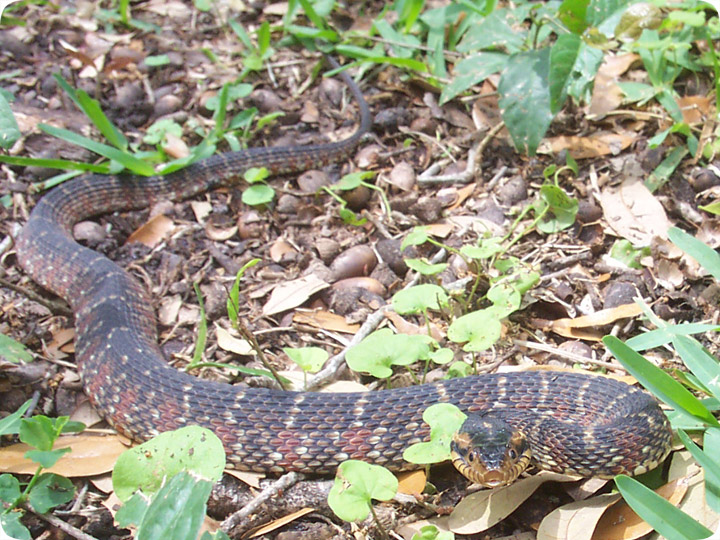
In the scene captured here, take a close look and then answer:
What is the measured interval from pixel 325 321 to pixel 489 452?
2035 millimetres

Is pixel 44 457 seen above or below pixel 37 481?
above

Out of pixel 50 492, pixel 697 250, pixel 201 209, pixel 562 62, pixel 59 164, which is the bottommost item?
pixel 50 492

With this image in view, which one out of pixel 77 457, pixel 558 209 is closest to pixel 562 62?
pixel 558 209

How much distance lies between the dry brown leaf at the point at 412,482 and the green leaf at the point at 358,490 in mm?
603

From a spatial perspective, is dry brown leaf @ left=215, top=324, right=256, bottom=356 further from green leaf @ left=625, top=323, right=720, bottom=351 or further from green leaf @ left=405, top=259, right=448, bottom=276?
green leaf @ left=625, top=323, right=720, bottom=351

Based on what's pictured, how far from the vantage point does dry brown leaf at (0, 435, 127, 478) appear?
429 centimetres

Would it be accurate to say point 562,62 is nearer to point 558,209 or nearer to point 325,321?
point 558,209

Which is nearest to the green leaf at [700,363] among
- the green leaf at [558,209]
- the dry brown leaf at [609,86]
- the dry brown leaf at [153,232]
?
the green leaf at [558,209]

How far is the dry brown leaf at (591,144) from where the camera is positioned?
19.7ft

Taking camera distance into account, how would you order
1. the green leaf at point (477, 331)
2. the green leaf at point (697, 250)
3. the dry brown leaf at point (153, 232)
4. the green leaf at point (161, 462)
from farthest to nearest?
the dry brown leaf at point (153, 232), the green leaf at point (477, 331), the green leaf at point (697, 250), the green leaf at point (161, 462)

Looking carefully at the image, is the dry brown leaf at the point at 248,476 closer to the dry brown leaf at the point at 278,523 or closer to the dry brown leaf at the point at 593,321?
the dry brown leaf at the point at 278,523

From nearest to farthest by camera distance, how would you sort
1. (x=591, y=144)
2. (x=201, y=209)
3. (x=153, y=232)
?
(x=591, y=144) < (x=153, y=232) < (x=201, y=209)

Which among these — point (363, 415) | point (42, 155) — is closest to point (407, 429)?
point (363, 415)

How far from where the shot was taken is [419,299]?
465cm
